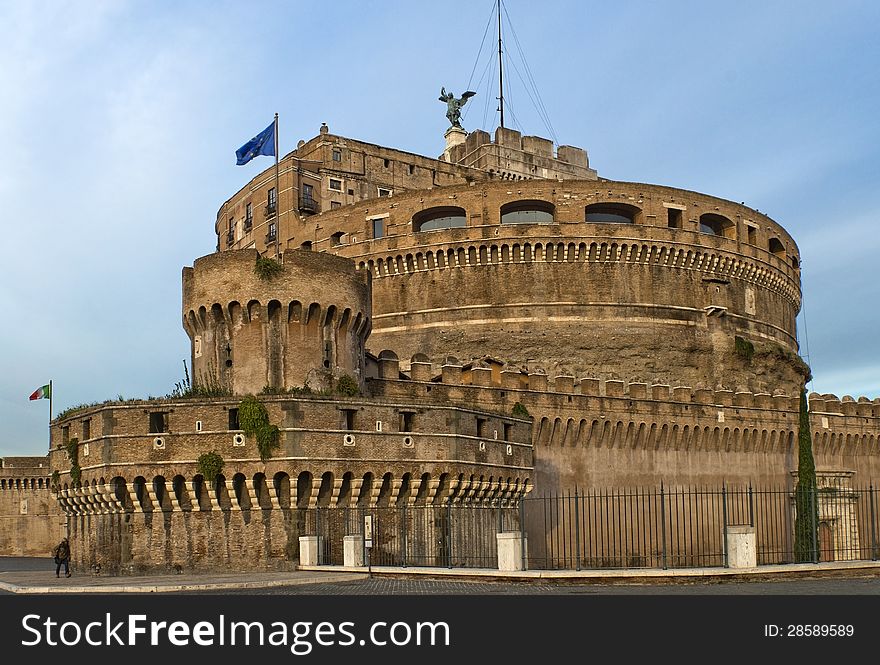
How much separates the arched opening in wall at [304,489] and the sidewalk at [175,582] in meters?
2.33

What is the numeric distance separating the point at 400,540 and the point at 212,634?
16.3m

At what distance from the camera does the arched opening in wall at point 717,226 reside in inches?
2371

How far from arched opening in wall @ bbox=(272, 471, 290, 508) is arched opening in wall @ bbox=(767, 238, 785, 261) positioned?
42.3m

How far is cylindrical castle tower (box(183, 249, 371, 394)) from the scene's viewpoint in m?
33.4

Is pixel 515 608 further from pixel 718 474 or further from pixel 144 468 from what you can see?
pixel 718 474

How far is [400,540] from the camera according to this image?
30.8 meters

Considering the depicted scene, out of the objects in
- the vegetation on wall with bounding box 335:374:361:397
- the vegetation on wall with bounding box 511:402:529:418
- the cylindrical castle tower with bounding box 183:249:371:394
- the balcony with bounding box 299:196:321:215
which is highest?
the balcony with bounding box 299:196:321:215

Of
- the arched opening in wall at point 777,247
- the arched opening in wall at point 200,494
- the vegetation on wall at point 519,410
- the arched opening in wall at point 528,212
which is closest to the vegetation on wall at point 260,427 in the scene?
the arched opening in wall at point 200,494

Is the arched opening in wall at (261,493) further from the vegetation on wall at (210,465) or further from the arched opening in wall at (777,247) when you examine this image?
the arched opening in wall at (777,247)

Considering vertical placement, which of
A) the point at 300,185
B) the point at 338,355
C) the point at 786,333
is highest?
the point at 300,185

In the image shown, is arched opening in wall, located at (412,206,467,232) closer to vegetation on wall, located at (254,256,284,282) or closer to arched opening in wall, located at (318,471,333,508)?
vegetation on wall, located at (254,256,284,282)

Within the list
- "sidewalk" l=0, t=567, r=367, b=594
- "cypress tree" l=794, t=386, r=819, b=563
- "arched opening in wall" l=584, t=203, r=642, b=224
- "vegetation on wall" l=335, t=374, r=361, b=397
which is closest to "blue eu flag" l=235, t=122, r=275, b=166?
"vegetation on wall" l=335, t=374, r=361, b=397

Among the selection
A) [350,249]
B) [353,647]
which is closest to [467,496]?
[353,647]

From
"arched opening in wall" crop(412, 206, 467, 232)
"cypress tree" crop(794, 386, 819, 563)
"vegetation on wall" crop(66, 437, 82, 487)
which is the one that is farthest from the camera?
"arched opening in wall" crop(412, 206, 467, 232)
